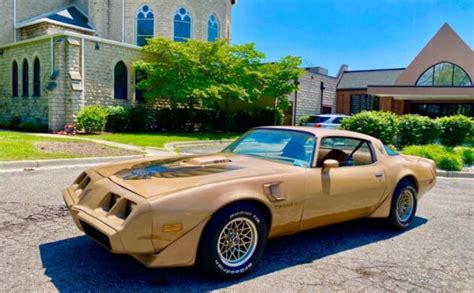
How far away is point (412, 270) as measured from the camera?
4156 millimetres

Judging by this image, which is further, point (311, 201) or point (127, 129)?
point (127, 129)

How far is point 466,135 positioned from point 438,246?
35.5 ft

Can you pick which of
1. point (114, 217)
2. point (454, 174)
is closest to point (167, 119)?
point (454, 174)

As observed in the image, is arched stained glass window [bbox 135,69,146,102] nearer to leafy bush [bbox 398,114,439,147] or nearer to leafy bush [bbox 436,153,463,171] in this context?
leafy bush [bbox 398,114,439,147]

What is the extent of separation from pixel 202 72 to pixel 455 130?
514 inches

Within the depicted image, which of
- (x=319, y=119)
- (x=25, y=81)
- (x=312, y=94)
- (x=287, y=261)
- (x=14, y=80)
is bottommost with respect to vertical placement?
(x=287, y=261)

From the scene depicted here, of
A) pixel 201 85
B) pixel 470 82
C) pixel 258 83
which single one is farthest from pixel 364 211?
pixel 470 82

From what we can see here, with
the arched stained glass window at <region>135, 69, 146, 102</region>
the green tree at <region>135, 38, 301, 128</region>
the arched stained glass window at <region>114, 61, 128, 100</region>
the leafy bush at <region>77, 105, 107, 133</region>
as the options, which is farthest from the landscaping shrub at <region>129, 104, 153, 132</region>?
the leafy bush at <region>77, 105, 107, 133</region>

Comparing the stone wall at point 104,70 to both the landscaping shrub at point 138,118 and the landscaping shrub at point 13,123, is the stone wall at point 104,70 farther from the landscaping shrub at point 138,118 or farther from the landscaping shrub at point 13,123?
the landscaping shrub at point 13,123

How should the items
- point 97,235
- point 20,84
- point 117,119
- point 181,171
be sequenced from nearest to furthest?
point 97,235 → point 181,171 → point 117,119 → point 20,84

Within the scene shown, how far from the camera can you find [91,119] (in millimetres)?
18500

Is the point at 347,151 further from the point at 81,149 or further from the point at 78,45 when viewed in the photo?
the point at 78,45

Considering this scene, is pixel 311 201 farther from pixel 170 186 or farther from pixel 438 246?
pixel 438 246

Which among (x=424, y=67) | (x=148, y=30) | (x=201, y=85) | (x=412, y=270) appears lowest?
(x=412, y=270)
